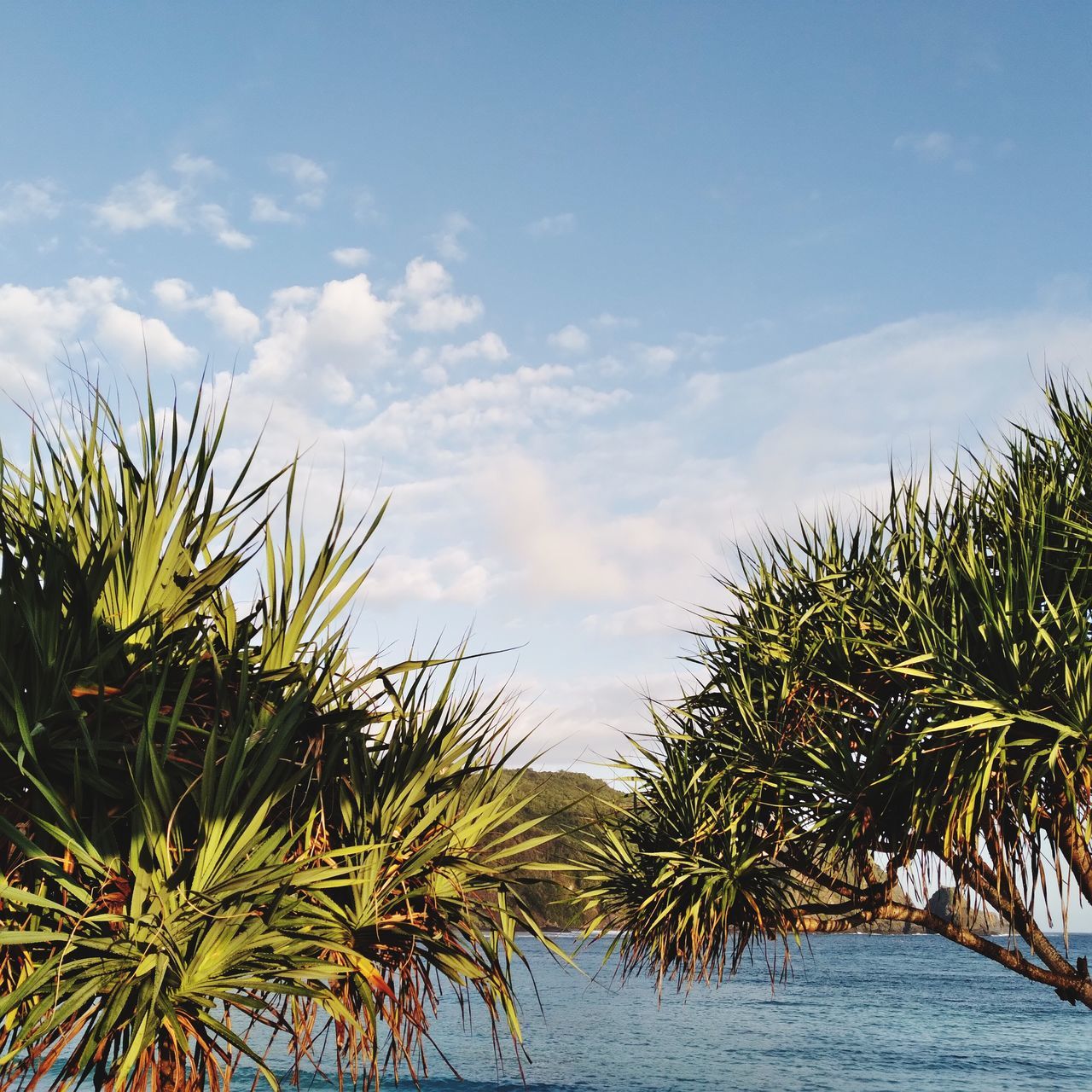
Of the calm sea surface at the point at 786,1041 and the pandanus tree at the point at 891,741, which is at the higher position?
the pandanus tree at the point at 891,741

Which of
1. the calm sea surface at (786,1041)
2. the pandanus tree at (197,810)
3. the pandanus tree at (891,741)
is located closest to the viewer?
the pandanus tree at (197,810)

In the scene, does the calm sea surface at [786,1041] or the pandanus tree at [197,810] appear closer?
the pandanus tree at [197,810]

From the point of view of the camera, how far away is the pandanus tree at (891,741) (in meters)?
6.84

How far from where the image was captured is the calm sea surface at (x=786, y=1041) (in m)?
22.8

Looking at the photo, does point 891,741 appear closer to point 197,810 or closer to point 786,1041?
point 197,810

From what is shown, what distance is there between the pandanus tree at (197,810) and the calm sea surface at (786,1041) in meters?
14.4

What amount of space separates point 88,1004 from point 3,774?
3.18 ft

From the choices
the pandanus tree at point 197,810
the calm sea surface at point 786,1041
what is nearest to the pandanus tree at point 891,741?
the pandanus tree at point 197,810

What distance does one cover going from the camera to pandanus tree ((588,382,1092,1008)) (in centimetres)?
684

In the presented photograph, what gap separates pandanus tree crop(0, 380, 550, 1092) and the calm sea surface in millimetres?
14390

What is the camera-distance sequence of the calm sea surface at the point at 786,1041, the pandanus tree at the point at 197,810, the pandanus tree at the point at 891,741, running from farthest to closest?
the calm sea surface at the point at 786,1041, the pandanus tree at the point at 891,741, the pandanus tree at the point at 197,810

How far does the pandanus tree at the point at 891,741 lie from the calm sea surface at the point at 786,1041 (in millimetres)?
10628

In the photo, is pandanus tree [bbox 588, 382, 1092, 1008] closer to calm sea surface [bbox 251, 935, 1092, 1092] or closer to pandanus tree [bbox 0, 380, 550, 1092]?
pandanus tree [bbox 0, 380, 550, 1092]

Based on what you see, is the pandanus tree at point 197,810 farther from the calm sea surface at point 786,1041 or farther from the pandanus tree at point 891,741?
the calm sea surface at point 786,1041
